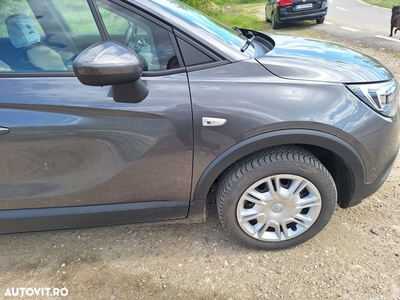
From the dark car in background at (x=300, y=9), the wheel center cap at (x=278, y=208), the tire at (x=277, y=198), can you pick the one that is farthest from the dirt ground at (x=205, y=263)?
the dark car in background at (x=300, y=9)

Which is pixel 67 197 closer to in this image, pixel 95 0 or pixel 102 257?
pixel 102 257

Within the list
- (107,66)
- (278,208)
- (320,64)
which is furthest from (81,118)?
(320,64)

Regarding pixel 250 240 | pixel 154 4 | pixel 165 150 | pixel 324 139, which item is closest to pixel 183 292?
pixel 250 240

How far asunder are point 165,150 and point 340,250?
137 cm

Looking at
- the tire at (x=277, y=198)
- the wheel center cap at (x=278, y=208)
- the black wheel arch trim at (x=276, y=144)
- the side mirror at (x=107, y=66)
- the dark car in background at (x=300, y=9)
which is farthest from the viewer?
the dark car in background at (x=300, y=9)

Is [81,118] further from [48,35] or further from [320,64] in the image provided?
[320,64]

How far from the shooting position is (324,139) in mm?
1893

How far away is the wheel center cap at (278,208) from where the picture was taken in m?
2.09

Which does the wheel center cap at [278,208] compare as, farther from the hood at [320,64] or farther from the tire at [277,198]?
the hood at [320,64]

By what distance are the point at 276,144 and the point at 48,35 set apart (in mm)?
1401

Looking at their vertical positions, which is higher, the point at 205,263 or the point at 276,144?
the point at 276,144

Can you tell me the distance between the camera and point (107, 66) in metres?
1.52

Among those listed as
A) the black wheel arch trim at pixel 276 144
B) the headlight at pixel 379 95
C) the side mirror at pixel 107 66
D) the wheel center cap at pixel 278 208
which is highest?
the side mirror at pixel 107 66
